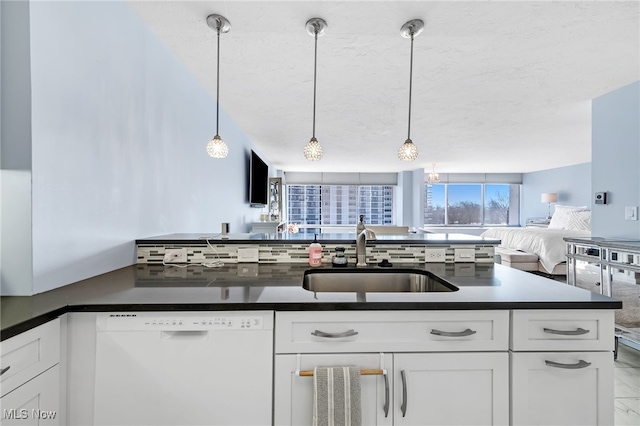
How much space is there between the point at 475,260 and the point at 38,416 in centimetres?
208

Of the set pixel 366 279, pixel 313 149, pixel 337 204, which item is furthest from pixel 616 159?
pixel 337 204

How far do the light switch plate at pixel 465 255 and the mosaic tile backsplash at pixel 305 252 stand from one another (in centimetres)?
2

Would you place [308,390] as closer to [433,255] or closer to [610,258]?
[433,255]

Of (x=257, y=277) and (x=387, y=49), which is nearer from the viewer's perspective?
(x=257, y=277)

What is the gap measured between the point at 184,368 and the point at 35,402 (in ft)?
1.32

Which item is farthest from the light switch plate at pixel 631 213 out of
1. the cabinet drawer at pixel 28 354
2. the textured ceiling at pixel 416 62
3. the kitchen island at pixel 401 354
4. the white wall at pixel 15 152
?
the white wall at pixel 15 152

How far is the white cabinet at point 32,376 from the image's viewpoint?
75cm

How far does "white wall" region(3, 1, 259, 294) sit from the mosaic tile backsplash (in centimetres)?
38

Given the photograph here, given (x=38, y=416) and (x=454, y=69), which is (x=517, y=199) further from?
(x=38, y=416)

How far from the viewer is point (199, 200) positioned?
2504 millimetres

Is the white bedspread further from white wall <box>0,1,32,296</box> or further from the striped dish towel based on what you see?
white wall <box>0,1,32,296</box>

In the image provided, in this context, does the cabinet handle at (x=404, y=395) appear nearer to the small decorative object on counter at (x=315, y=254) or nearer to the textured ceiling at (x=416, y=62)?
the small decorative object on counter at (x=315, y=254)

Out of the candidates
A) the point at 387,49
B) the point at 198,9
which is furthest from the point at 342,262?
the point at 198,9

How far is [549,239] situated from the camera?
175 inches
